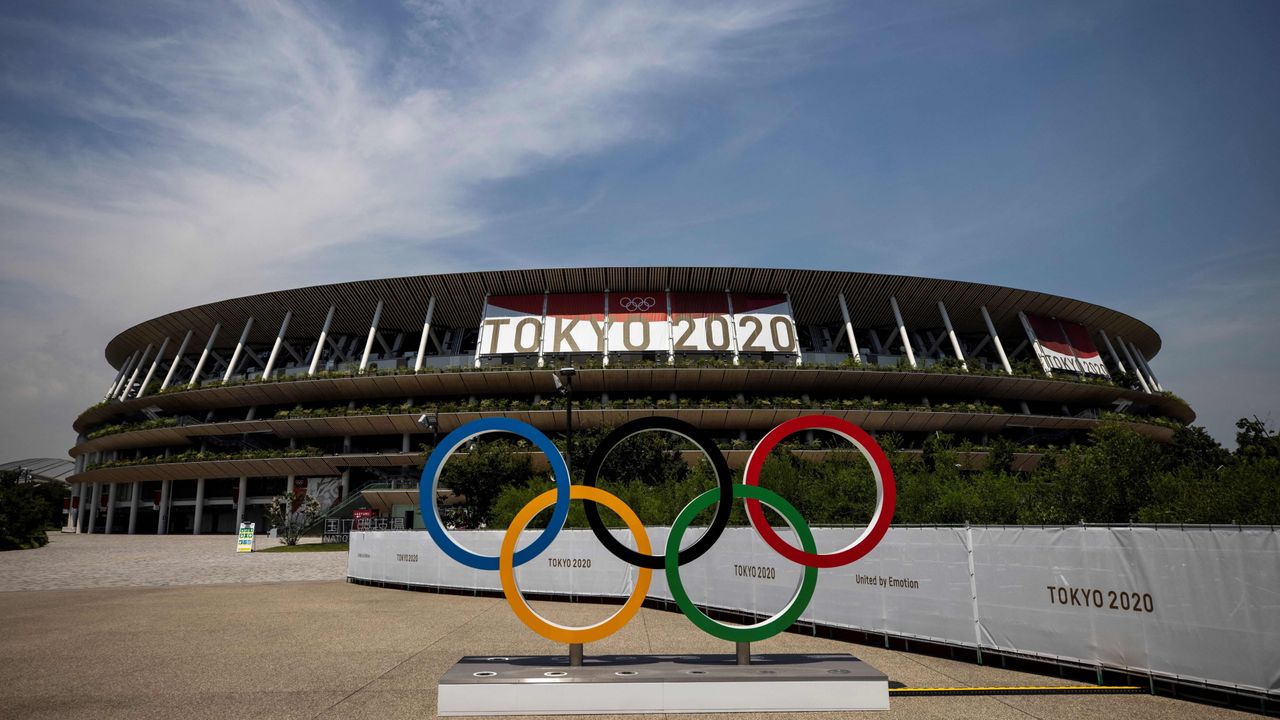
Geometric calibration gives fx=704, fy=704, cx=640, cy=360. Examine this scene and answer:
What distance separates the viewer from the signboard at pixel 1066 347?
52281 millimetres

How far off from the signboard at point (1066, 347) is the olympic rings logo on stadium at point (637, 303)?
28.7m

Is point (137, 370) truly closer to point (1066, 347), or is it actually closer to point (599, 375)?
point (599, 375)

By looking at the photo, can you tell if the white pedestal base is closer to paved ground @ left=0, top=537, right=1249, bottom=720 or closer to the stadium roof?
paved ground @ left=0, top=537, right=1249, bottom=720

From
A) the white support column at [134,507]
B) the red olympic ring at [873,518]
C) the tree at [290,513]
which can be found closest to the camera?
the red olympic ring at [873,518]

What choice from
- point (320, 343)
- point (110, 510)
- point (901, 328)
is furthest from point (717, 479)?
point (110, 510)

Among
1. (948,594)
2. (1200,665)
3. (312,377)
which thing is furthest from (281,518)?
(1200,665)

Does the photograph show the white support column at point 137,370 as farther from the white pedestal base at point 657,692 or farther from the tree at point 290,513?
the white pedestal base at point 657,692

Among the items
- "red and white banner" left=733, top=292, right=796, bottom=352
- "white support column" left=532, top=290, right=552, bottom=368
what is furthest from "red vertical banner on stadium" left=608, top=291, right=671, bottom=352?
"red and white banner" left=733, top=292, right=796, bottom=352

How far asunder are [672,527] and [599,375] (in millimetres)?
37537

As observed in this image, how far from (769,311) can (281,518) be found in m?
36.5

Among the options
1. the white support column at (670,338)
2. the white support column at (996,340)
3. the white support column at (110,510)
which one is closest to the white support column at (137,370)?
the white support column at (110,510)

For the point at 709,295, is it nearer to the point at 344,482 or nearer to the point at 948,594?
the point at 344,482

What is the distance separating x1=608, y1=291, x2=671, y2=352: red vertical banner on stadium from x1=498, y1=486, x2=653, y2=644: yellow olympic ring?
38846 millimetres

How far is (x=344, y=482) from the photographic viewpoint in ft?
163
